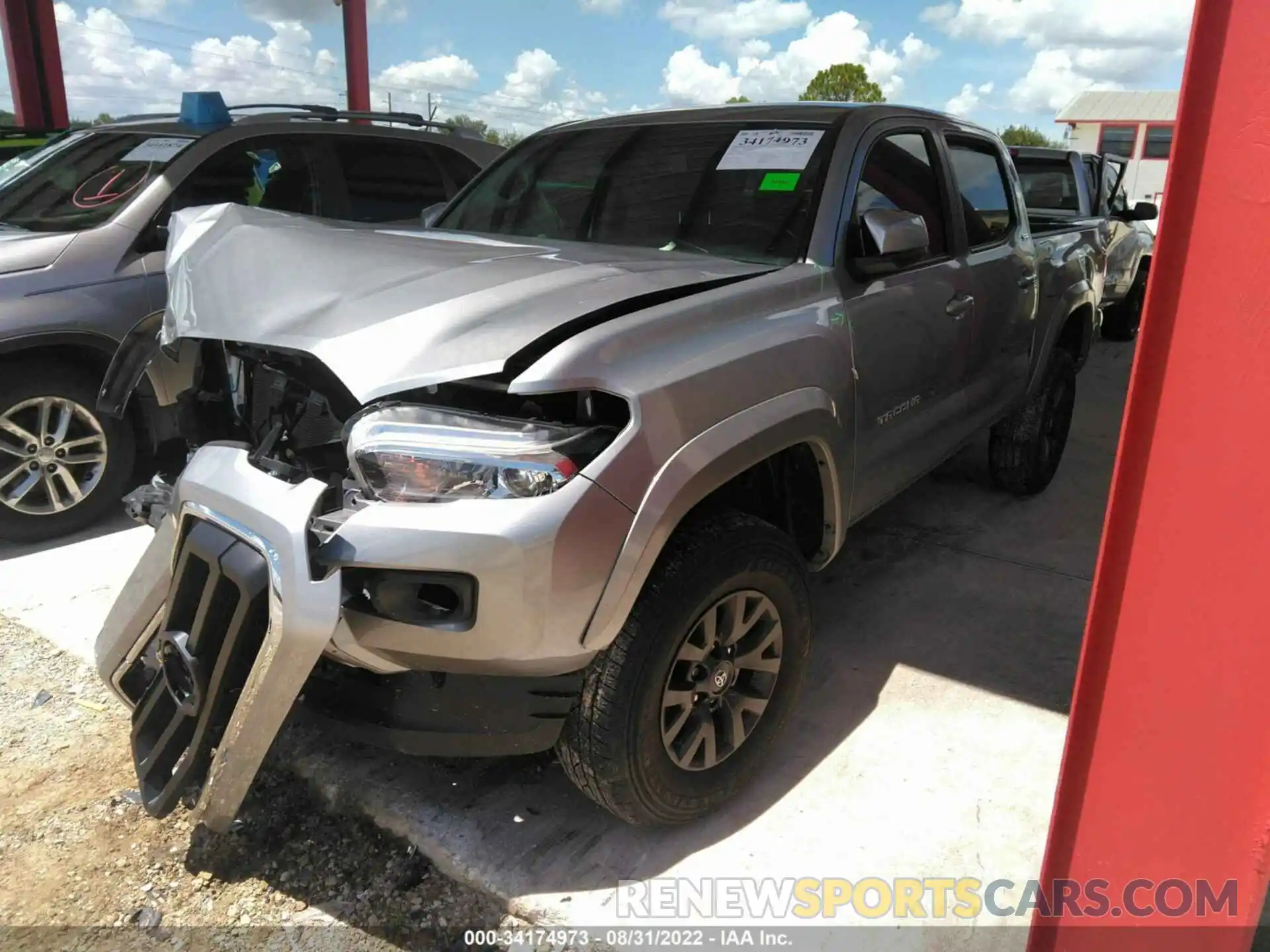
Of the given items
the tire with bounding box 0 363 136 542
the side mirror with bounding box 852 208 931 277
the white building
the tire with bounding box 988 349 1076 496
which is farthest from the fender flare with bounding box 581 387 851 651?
the white building

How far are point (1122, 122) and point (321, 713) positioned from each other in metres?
54.8

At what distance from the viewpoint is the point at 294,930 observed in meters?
2.19

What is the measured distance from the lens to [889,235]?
2689 millimetres

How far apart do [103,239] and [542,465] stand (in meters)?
3.52

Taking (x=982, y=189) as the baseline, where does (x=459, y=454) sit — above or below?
below

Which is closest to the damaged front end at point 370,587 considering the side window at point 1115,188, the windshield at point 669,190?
the windshield at point 669,190

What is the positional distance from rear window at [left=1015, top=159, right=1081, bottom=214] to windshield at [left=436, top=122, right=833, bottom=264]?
540cm

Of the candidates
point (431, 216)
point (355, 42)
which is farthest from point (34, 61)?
point (431, 216)

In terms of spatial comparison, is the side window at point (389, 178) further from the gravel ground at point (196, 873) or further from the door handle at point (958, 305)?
the gravel ground at point (196, 873)

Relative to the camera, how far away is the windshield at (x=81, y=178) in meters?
4.48

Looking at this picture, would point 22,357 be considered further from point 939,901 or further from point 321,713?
point 939,901

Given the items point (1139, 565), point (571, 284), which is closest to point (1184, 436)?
point (1139, 565)

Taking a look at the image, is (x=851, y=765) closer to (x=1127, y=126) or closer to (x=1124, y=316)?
(x=1124, y=316)

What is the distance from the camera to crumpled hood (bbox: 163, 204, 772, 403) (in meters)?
1.95
